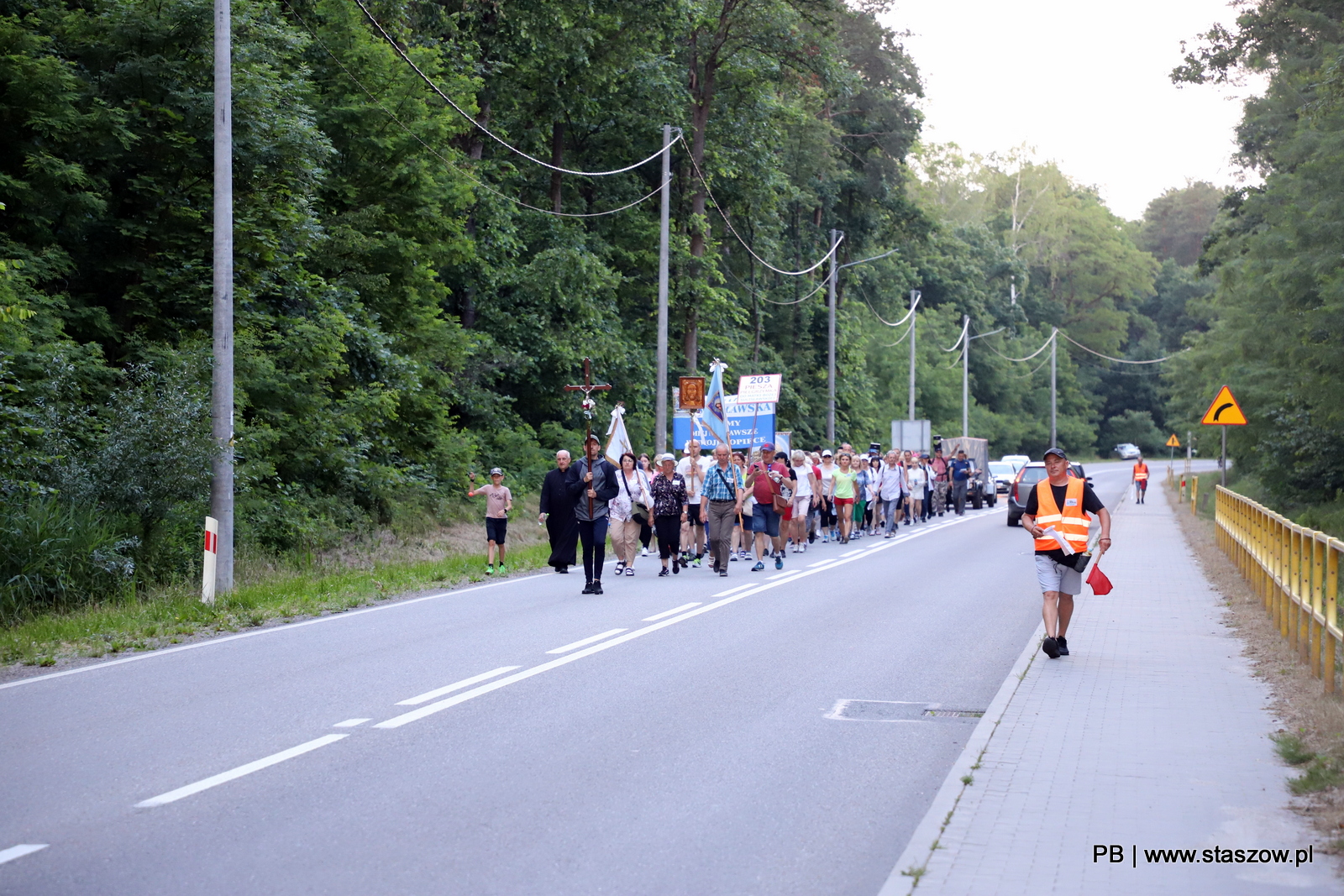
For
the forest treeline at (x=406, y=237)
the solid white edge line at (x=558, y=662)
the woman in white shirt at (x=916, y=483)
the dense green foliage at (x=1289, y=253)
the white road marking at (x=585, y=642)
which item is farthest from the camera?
the woman in white shirt at (x=916, y=483)

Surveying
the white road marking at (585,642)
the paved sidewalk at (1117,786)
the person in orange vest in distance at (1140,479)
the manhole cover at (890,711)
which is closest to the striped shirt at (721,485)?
the white road marking at (585,642)

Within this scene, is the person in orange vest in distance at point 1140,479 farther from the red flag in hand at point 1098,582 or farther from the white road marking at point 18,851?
the white road marking at point 18,851

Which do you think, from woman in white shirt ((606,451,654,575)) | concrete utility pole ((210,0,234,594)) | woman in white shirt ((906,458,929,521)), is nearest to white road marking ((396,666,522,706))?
concrete utility pole ((210,0,234,594))

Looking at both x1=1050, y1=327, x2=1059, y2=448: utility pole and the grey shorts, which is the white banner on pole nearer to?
the grey shorts

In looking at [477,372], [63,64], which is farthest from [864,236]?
[63,64]

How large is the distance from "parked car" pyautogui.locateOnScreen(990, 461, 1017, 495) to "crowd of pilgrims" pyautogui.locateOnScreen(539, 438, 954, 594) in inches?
1021

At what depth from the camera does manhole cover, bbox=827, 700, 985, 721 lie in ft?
28.7

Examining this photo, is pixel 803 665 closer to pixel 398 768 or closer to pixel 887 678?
pixel 887 678

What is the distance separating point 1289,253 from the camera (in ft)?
100.0

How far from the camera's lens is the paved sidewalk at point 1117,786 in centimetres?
515

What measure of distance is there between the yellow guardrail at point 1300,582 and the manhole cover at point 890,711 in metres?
2.38

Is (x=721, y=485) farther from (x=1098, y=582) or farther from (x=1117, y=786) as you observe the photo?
(x=1117, y=786)

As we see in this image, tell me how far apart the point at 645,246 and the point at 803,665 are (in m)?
31.1

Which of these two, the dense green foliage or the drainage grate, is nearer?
the drainage grate
